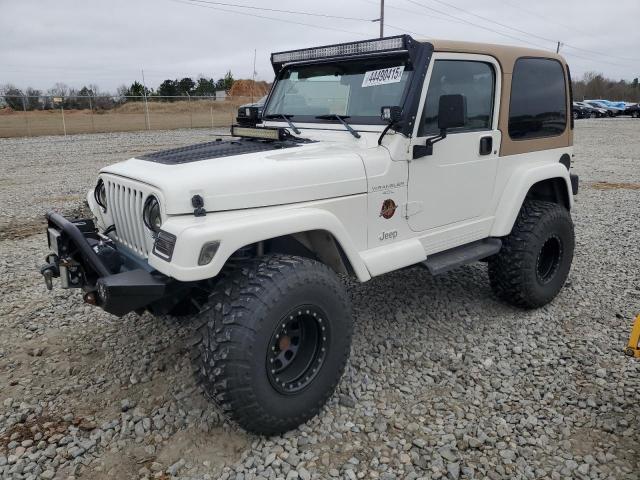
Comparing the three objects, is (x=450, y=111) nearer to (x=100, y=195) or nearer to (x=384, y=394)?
(x=384, y=394)

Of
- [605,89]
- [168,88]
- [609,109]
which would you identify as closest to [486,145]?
[609,109]

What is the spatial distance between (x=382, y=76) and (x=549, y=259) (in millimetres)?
2422

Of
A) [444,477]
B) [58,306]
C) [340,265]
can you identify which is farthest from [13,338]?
[444,477]

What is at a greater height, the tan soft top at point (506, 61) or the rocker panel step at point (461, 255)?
the tan soft top at point (506, 61)

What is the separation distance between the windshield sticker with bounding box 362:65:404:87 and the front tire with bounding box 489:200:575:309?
5.67 ft

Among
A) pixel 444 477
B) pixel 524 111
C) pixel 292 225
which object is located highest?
pixel 524 111

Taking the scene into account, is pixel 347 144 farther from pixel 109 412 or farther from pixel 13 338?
pixel 13 338

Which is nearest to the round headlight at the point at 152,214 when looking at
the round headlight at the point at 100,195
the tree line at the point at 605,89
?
the round headlight at the point at 100,195

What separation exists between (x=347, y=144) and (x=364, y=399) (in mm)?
1674

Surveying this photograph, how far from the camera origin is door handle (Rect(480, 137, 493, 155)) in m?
3.90

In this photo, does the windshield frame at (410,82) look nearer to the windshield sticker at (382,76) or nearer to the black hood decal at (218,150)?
the windshield sticker at (382,76)

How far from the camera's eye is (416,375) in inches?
142

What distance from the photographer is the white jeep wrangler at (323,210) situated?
2.65 m

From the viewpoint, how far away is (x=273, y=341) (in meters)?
2.73
